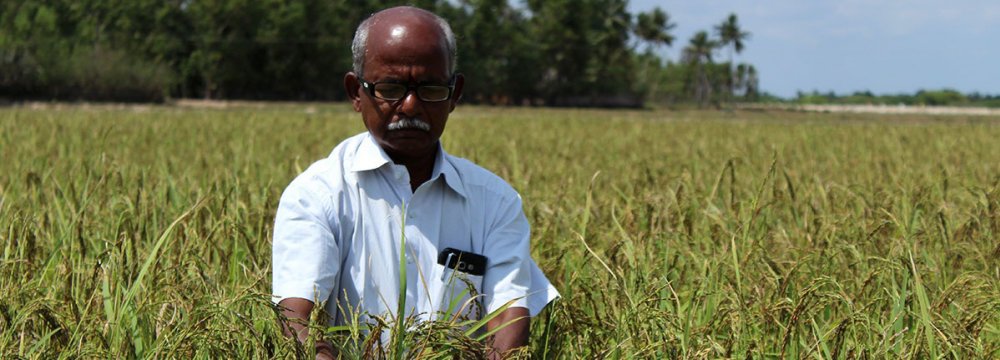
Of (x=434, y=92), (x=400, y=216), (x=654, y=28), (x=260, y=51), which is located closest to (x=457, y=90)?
(x=434, y=92)

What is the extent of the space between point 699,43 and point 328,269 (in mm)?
101675

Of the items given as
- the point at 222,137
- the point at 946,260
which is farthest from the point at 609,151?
the point at 946,260

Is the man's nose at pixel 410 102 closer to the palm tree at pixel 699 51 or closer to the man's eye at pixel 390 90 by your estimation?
the man's eye at pixel 390 90

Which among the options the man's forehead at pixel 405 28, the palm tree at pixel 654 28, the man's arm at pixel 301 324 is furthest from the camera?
the palm tree at pixel 654 28

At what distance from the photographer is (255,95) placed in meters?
55.7

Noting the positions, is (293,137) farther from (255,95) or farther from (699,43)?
(699,43)

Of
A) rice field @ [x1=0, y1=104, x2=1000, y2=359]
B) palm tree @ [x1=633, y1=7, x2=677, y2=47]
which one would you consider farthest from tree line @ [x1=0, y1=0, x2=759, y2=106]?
rice field @ [x1=0, y1=104, x2=1000, y2=359]

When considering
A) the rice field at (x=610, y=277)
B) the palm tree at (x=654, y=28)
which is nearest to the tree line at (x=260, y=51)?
the palm tree at (x=654, y=28)

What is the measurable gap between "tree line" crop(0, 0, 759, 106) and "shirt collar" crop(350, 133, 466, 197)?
36.6m

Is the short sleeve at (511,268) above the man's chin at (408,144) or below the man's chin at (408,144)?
below

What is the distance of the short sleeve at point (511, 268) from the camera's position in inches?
68.6

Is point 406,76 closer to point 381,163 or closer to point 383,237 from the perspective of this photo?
point 381,163

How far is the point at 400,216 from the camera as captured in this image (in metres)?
1.73

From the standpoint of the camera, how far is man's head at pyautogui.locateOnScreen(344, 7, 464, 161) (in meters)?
1.66
